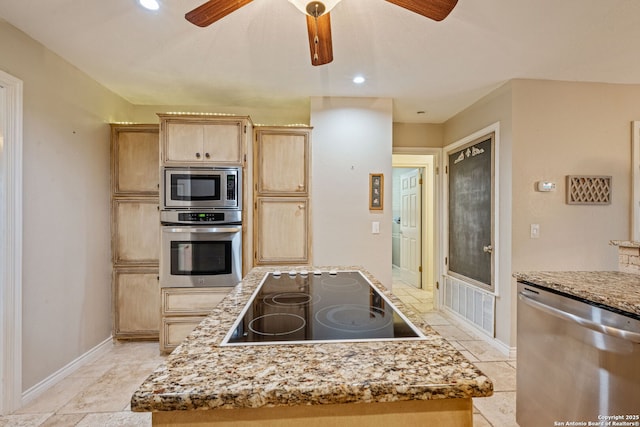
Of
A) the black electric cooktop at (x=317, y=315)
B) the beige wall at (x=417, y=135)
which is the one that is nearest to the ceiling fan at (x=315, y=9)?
the black electric cooktop at (x=317, y=315)

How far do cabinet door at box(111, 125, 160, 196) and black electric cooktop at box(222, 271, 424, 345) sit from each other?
202cm

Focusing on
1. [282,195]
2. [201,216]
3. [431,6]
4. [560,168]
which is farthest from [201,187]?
[560,168]

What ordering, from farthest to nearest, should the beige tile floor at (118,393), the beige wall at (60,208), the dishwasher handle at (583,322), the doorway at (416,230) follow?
→ the doorway at (416,230)
the beige wall at (60,208)
the beige tile floor at (118,393)
the dishwasher handle at (583,322)

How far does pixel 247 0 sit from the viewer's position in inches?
52.7

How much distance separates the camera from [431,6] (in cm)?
134

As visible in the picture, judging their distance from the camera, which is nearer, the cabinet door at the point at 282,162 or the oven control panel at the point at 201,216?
the oven control panel at the point at 201,216

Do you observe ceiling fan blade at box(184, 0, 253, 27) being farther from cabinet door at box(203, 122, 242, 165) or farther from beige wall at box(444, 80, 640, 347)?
beige wall at box(444, 80, 640, 347)

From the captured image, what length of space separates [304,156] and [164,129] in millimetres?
1320

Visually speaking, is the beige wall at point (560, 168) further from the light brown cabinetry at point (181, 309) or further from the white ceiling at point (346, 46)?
the light brown cabinetry at point (181, 309)

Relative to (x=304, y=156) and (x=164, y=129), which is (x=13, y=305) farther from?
(x=304, y=156)

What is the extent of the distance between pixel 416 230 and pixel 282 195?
3.07 metres

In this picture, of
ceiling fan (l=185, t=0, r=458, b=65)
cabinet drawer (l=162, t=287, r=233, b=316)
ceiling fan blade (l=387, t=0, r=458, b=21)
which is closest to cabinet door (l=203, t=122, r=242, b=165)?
cabinet drawer (l=162, t=287, r=233, b=316)

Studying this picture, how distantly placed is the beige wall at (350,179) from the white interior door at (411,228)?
2.06 m

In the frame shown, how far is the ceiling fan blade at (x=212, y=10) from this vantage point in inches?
52.9
